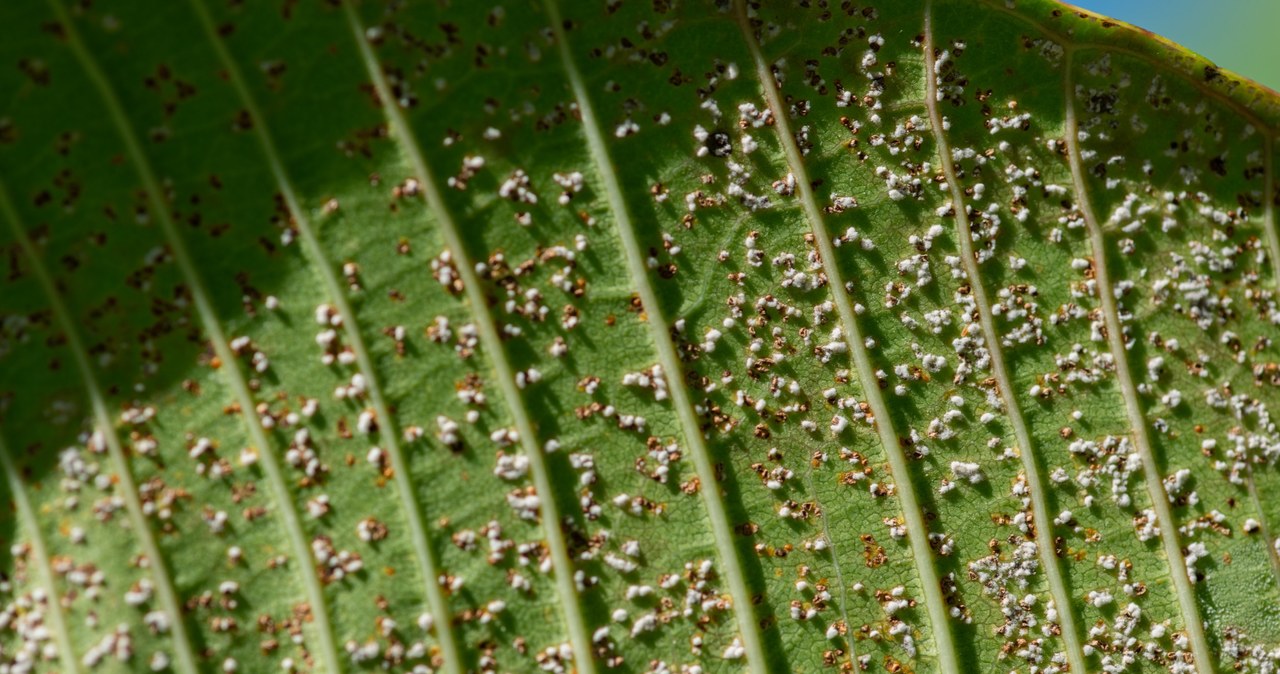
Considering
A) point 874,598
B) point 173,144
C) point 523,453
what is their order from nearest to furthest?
point 173,144, point 523,453, point 874,598

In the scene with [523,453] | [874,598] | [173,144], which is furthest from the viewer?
[874,598]

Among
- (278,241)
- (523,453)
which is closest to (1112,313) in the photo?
(523,453)

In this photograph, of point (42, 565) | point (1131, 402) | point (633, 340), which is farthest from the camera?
point (1131, 402)

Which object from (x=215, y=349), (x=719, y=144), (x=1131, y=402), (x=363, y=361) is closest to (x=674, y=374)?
(x=719, y=144)

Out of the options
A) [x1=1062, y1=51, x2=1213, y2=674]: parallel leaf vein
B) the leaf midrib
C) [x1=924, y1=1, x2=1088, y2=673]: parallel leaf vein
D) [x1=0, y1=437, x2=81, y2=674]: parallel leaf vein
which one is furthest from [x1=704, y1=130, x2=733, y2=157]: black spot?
[x1=0, y1=437, x2=81, y2=674]: parallel leaf vein

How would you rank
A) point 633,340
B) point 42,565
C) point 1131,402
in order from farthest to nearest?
point 1131,402, point 633,340, point 42,565

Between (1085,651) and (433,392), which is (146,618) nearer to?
(433,392)

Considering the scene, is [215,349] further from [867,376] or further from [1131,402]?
[1131,402]

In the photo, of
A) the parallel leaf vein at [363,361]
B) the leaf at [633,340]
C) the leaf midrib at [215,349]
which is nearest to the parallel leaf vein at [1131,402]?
the leaf at [633,340]
